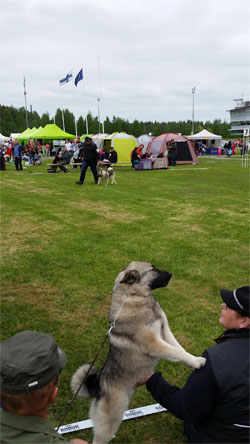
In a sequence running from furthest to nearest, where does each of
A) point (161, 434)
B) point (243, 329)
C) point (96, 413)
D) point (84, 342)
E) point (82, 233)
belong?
point (82, 233) < point (84, 342) < point (161, 434) < point (96, 413) < point (243, 329)

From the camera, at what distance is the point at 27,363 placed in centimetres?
143

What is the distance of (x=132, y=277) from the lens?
8.64 ft

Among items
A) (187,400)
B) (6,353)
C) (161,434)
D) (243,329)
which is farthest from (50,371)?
(161,434)

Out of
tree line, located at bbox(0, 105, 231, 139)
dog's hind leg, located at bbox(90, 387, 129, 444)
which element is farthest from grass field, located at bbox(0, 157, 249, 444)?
tree line, located at bbox(0, 105, 231, 139)

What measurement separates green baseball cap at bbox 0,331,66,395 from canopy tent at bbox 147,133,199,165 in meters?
25.8

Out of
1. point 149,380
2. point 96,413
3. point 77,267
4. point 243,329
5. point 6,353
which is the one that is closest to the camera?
point 6,353

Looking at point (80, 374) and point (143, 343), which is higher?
point (143, 343)

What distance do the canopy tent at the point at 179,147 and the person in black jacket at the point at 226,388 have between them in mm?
25159

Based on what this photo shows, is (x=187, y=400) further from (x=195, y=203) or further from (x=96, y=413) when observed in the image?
(x=195, y=203)

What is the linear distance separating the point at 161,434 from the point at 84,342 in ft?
4.48

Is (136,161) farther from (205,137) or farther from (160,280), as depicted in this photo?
(205,137)

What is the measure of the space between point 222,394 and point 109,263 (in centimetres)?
419

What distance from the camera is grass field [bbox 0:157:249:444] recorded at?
11.7 feet

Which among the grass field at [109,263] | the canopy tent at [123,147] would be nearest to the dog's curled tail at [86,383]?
the grass field at [109,263]
